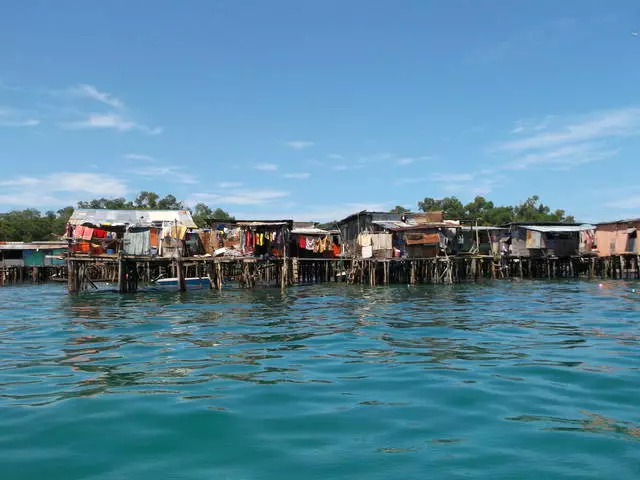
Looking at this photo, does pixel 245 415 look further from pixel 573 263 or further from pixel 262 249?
pixel 573 263

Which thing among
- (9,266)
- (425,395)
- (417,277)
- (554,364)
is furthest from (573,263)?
(9,266)

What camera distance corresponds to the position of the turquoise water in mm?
5457

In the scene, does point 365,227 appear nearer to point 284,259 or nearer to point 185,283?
point 284,259

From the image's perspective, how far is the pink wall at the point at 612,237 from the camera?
3606cm

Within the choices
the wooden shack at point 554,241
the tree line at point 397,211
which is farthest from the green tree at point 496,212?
the wooden shack at point 554,241

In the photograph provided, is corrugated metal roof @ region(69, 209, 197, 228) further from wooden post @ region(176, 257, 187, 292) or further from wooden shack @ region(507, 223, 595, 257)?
wooden shack @ region(507, 223, 595, 257)

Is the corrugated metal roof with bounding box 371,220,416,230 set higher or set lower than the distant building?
higher

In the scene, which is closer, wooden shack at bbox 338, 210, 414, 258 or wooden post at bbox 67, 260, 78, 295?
wooden post at bbox 67, 260, 78, 295

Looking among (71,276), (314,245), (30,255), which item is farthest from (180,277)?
(30,255)

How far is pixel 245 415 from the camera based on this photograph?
6867 mm

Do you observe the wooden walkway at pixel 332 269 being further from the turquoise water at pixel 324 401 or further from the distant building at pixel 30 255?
the turquoise water at pixel 324 401

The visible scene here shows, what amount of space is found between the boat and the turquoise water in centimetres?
1459

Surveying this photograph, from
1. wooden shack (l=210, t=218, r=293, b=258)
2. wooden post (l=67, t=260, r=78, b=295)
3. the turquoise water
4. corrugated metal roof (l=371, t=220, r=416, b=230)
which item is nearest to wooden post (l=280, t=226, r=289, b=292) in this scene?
wooden shack (l=210, t=218, r=293, b=258)

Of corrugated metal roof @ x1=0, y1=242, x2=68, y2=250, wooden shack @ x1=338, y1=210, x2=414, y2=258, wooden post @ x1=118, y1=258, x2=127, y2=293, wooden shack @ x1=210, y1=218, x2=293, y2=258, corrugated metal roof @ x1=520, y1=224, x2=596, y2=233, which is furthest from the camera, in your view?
corrugated metal roof @ x1=0, y1=242, x2=68, y2=250
